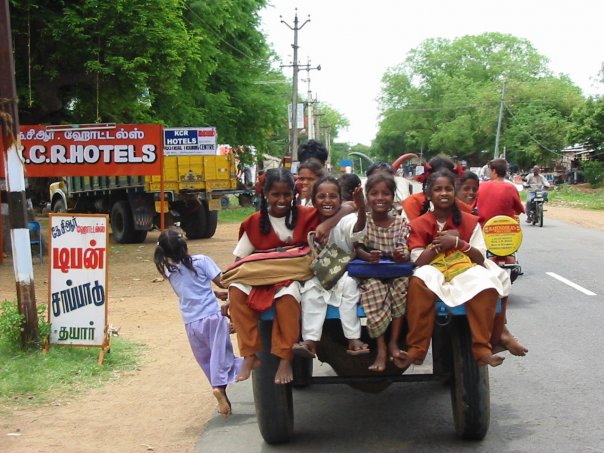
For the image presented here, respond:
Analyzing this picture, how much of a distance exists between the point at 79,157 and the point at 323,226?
9.67 meters

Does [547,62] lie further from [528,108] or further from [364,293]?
[364,293]

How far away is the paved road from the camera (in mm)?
5367

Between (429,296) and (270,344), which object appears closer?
(429,296)

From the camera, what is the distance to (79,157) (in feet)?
46.1

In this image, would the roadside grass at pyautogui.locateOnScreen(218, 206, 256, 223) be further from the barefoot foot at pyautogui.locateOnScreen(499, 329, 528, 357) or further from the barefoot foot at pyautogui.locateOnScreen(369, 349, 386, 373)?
the barefoot foot at pyautogui.locateOnScreen(499, 329, 528, 357)

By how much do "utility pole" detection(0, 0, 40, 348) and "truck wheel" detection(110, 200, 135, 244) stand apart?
46.2 ft

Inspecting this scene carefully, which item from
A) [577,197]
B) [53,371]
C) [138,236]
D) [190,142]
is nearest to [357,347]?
[53,371]

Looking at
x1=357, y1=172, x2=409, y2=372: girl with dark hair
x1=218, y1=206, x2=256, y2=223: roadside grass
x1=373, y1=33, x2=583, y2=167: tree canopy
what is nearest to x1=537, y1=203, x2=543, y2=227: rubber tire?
x1=218, y1=206, x2=256, y2=223: roadside grass

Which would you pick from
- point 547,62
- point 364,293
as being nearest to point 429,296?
point 364,293

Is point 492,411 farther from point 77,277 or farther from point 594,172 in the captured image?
point 594,172

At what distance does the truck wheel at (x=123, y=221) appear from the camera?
2192 cm

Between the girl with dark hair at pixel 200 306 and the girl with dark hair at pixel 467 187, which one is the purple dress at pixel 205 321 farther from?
the girl with dark hair at pixel 467 187

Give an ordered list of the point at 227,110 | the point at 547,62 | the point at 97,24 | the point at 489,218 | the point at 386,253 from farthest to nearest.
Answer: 1. the point at 547,62
2. the point at 227,110
3. the point at 97,24
4. the point at 489,218
5. the point at 386,253

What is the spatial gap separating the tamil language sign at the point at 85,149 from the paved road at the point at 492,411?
7.44m
